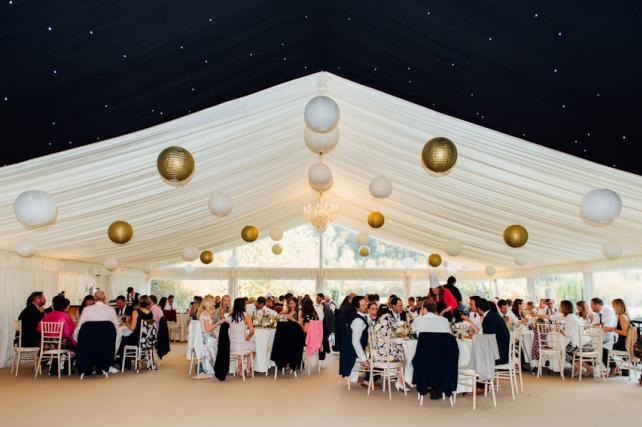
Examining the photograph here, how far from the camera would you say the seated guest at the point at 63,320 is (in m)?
8.59

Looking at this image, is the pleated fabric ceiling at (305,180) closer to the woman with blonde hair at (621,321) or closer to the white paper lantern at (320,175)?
the white paper lantern at (320,175)

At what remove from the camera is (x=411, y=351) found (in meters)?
7.11

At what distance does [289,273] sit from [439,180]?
9980 millimetres

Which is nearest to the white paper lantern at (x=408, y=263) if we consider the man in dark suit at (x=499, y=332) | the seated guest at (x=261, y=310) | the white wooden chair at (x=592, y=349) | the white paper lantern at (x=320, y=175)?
the white wooden chair at (x=592, y=349)

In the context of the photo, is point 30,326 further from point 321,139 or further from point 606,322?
point 606,322

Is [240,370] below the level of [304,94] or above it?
below

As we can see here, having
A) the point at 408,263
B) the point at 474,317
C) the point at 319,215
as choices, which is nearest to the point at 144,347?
the point at 319,215

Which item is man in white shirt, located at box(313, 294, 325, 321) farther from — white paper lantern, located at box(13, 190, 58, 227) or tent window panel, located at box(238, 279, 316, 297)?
tent window panel, located at box(238, 279, 316, 297)

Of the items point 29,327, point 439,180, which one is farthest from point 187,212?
point 439,180

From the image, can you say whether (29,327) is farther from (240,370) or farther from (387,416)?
(387,416)

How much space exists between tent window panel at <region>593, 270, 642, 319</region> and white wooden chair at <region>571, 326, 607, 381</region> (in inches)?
164

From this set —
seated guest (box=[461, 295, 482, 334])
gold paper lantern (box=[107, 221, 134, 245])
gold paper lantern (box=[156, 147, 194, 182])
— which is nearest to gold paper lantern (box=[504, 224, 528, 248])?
seated guest (box=[461, 295, 482, 334])

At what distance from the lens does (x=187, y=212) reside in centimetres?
1051

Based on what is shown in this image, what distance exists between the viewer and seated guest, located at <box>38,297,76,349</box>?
859cm
